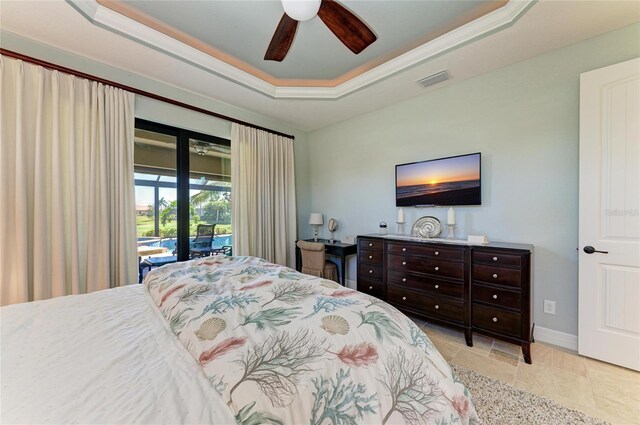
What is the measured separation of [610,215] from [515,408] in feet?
5.43

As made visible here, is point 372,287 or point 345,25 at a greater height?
point 345,25

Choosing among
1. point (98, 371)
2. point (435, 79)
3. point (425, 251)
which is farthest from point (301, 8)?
point (425, 251)

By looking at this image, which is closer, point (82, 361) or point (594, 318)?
point (82, 361)

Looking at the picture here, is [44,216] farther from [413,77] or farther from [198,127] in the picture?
[413,77]

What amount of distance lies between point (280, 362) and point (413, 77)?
2937mm

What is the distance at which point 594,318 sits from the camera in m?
2.03

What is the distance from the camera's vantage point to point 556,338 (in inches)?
89.7

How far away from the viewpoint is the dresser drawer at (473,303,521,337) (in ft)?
6.81

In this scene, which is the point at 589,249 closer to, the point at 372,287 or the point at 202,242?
the point at 372,287

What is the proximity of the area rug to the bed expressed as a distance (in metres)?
0.81

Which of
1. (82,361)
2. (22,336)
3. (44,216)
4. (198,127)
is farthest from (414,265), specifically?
(44,216)

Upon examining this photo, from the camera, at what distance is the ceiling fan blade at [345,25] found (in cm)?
166

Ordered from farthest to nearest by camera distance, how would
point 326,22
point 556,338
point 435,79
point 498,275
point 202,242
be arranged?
1. point 202,242
2. point 435,79
3. point 556,338
4. point 498,275
5. point 326,22

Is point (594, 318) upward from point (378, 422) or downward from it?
downward
